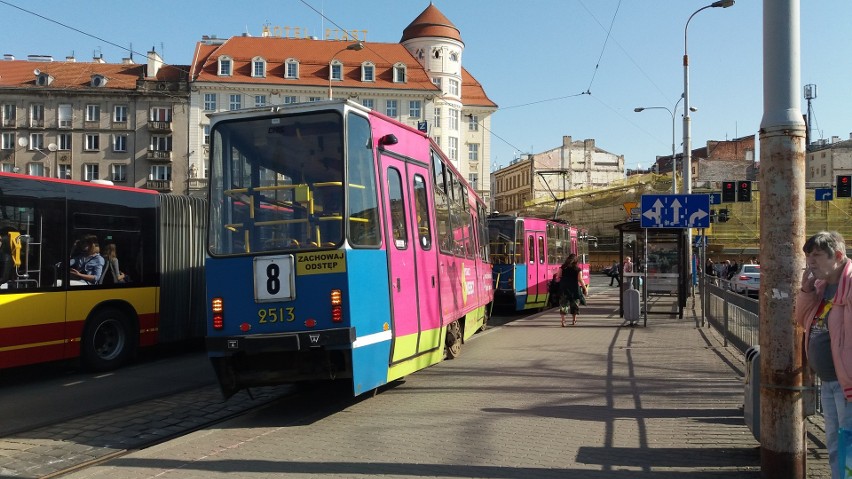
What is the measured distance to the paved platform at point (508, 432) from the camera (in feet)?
19.7

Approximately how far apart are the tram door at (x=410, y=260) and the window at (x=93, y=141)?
6176 centimetres

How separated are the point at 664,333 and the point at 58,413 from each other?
12.2 m

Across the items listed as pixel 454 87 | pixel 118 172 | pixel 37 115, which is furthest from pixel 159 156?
pixel 454 87

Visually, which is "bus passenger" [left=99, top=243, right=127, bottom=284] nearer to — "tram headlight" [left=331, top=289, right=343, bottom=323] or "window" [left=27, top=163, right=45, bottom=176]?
"tram headlight" [left=331, top=289, right=343, bottom=323]

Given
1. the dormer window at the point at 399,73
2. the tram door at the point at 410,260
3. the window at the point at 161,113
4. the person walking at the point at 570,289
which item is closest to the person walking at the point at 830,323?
the tram door at the point at 410,260

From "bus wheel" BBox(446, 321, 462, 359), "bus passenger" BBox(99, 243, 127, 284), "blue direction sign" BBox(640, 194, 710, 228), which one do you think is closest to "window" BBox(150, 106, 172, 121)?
"blue direction sign" BBox(640, 194, 710, 228)

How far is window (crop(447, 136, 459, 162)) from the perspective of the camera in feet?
233

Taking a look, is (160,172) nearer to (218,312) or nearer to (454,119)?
(454,119)

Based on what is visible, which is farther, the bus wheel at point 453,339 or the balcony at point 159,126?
the balcony at point 159,126

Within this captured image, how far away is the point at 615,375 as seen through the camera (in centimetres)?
1054

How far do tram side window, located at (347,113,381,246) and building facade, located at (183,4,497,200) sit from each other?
2169 inches

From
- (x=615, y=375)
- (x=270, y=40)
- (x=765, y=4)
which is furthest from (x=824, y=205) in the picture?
(x=765, y=4)

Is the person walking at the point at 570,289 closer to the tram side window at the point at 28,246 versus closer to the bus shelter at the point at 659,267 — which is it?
the bus shelter at the point at 659,267

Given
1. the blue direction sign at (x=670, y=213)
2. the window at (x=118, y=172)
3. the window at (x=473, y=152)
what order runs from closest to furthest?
the blue direction sign at (x=670, y=213) → the window at (x=118, y=172) → the window at (x=473, y=152)
